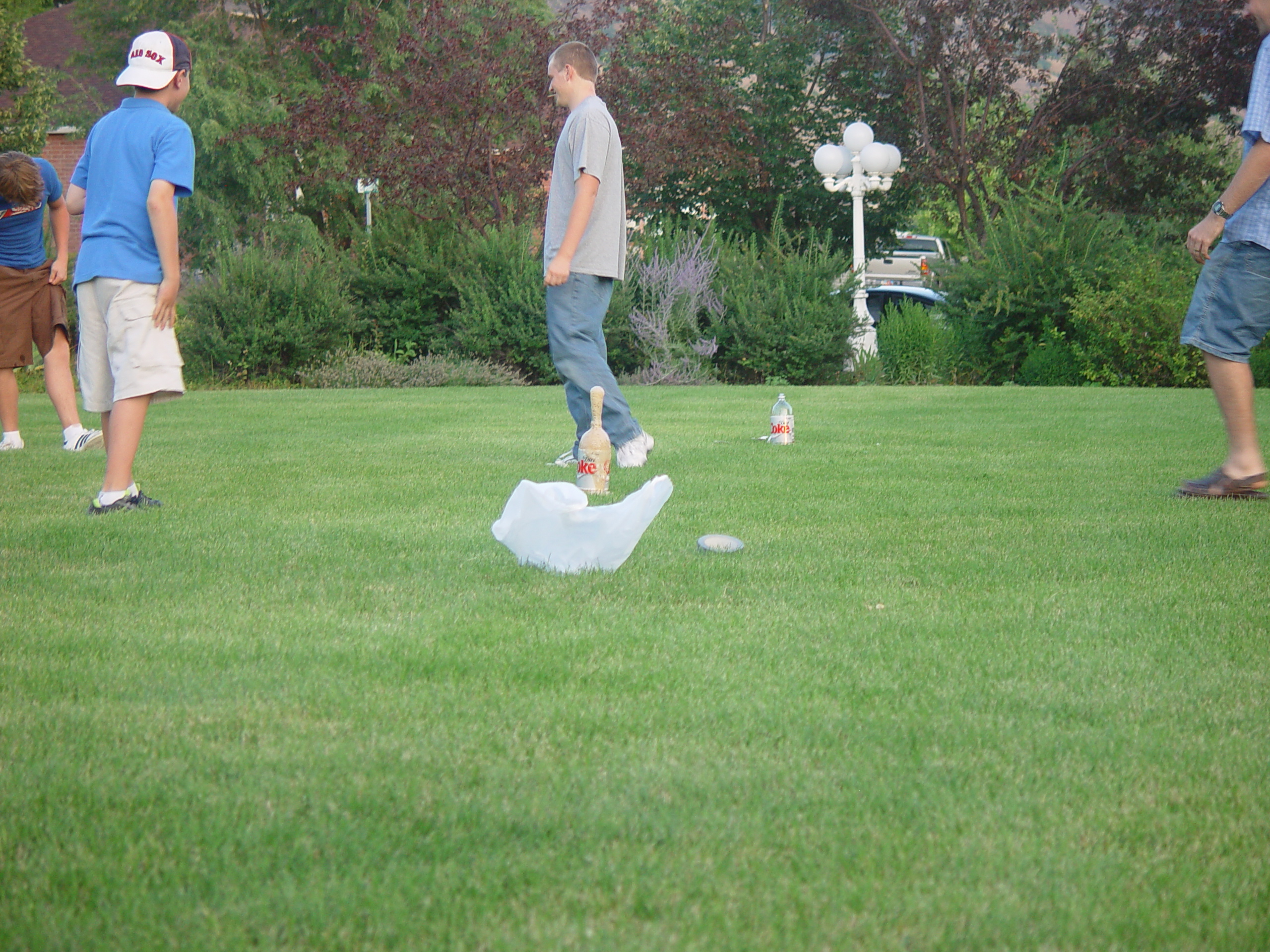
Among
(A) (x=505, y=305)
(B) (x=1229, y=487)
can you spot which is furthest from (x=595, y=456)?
(A) (x=505, y=305)

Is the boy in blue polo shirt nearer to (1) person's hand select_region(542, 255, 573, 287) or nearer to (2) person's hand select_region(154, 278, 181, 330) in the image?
(2) person's hand select_region(154, 278, 181, 330)

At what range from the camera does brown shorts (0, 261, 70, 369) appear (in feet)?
26.1

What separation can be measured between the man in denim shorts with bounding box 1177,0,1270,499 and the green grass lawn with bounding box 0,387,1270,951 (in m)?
0.32

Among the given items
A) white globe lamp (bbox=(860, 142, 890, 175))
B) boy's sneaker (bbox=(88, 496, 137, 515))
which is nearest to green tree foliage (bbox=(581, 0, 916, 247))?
white globe lamp (bbox=(860, 142, 890, 175))

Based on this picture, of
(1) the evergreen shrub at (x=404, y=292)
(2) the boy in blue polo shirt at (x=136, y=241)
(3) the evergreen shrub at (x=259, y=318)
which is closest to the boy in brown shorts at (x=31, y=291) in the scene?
(2) the boy in blue polo shirt at (x=136, y=241)

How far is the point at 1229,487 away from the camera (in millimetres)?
5363

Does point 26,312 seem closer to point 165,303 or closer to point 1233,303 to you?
point 165,303

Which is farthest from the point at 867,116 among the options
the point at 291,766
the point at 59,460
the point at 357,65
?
the point at 291,766

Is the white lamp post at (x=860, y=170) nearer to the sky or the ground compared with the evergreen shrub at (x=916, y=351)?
nearer to the sky

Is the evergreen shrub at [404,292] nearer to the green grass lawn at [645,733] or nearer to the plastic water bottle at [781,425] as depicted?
the plastic water bottle at [781,425]

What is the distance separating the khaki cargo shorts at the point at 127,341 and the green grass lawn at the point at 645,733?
22.4 inches

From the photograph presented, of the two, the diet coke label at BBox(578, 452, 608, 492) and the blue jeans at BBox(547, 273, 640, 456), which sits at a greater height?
the blue jeans at BBox(547, 273, 640, 456)

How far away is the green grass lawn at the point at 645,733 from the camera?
1735 mm

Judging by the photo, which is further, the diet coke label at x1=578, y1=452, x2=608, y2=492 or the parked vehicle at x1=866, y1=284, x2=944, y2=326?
the parked vehicle at x1=866, y1=284, x2=944, y2=326
